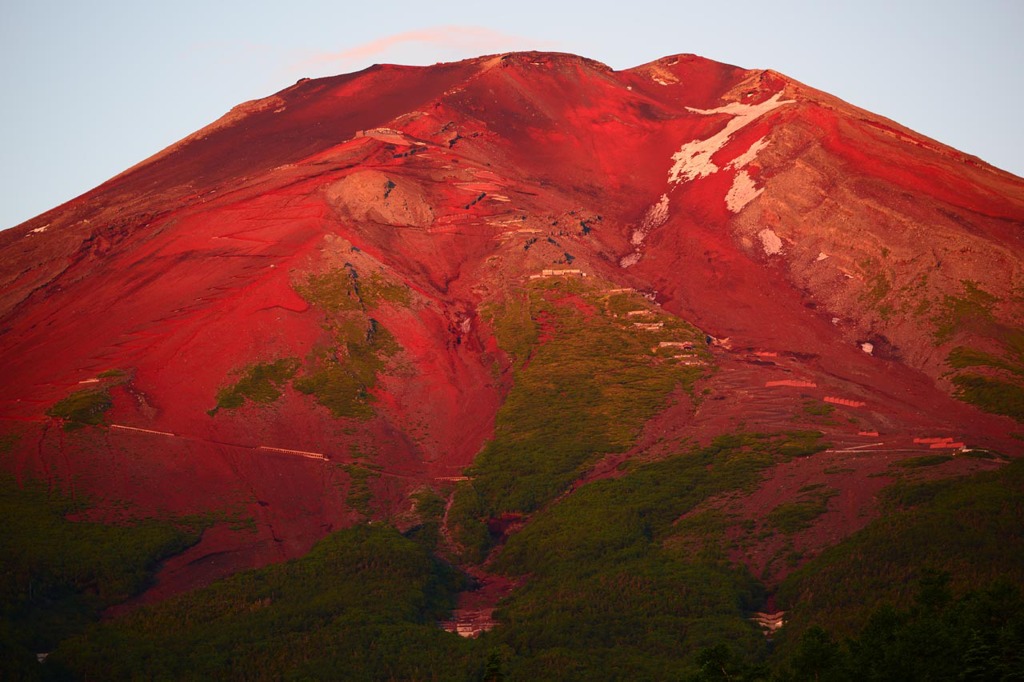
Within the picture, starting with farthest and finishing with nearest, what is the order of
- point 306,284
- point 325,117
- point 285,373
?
point 325,117 → point 306,284 → point 285,373

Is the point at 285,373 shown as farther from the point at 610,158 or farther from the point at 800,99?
the point at 800,99

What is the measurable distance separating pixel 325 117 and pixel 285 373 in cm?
4639

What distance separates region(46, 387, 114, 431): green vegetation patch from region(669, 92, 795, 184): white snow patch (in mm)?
57054

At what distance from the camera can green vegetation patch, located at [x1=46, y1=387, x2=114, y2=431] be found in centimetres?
8100

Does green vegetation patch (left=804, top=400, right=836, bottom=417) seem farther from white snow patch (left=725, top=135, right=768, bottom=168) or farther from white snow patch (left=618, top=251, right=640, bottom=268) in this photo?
white snow patch (left=725, top=135, right=768, bottom=168)

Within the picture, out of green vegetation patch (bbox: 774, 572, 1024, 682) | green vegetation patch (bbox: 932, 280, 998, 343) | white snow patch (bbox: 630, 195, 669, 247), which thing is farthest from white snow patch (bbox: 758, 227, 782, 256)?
green vegetation patch (bbox: 774, 572, 1024, 682)

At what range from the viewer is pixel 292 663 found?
211 ft

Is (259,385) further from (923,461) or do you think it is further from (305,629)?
(923,461)

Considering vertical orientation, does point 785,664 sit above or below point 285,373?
below

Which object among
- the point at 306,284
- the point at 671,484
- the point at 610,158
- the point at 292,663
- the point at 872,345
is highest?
the point at 610,158

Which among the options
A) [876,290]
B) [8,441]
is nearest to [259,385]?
[8,441]

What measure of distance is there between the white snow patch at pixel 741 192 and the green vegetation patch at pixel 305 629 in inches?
1838

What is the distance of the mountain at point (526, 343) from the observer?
3031 inches

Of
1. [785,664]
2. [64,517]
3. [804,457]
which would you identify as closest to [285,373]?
[64,517]
